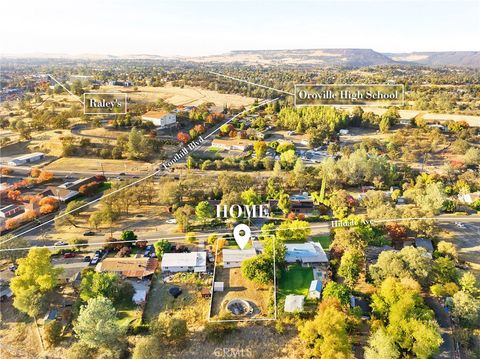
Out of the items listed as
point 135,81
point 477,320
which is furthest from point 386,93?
point 477,320

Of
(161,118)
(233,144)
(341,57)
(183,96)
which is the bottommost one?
(233,144)

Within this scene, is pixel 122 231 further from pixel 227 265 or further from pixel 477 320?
pixel 477 320

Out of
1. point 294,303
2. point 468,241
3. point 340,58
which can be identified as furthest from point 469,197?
point 340,58

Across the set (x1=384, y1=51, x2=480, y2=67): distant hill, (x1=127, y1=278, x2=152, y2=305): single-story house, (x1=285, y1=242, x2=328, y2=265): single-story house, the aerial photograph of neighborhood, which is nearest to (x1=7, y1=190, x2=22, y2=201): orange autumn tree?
the aerial photograph of neighborhood

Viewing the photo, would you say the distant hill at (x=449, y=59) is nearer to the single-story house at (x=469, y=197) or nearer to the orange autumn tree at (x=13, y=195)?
the single-story house at (x=469, y=197)

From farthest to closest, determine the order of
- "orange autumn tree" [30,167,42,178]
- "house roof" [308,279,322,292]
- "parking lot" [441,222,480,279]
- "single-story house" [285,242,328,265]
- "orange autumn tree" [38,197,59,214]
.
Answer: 1. "orange autumn tree" [30,167,42,178]
2. "orange autumn tree" [38,197,59,214]
3. "parking lot" [441,222,480,279]
4. "single-story house" [285,242,328,265]
5. "house roof" [308,279,322,292]

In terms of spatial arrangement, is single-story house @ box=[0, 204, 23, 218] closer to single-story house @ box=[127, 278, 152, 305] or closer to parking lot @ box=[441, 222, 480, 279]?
single-story house @ box=[127, 278, 152, 305]

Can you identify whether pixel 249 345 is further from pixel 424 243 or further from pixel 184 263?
pixel 424 243
